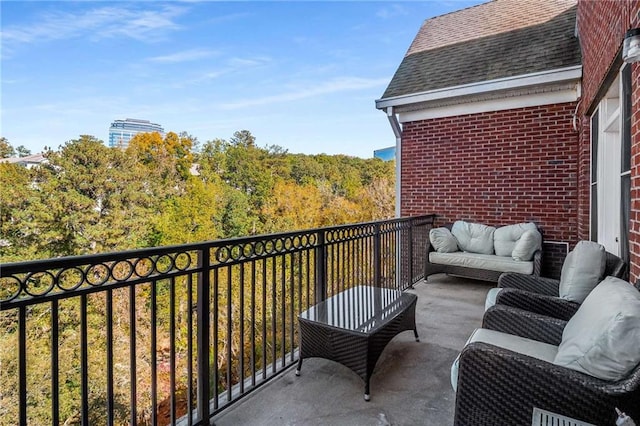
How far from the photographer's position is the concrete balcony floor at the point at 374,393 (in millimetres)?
2021

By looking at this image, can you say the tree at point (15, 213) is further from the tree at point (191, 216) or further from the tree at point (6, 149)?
→ the tree at point (191, 216)

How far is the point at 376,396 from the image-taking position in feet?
7.35

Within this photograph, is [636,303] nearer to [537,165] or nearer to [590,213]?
[590,213]

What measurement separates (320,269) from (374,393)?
0.99 meters

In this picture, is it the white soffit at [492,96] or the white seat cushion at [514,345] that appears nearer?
the white seat cushion at [514,345]

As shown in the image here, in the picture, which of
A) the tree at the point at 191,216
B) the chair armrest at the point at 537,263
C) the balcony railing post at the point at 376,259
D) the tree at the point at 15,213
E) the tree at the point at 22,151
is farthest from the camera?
the tree at the point at 191,216

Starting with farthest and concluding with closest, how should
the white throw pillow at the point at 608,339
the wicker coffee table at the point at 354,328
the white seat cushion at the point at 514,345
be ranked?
the wicker coffee table at the point at 354,328 → the white seat cushion at the point at 514,345 → the white throw pillow at the point at 608,339

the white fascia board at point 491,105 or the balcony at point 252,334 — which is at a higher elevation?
the white fascia board at point 491,105

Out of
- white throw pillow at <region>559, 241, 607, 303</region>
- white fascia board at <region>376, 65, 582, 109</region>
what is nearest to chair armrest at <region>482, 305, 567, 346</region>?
white throw pillow at <region>559, 241, 607, 303</region>

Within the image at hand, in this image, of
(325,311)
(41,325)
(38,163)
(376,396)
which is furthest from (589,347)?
(38,163)

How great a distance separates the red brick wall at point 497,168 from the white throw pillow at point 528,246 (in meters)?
0.78

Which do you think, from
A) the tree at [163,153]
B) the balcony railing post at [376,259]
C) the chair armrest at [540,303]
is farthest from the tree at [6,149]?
the chair armrest at [540,303]

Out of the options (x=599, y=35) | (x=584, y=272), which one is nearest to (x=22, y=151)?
(x=599, y=35)

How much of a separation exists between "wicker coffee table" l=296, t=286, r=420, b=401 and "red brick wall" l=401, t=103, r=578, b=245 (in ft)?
11.1
